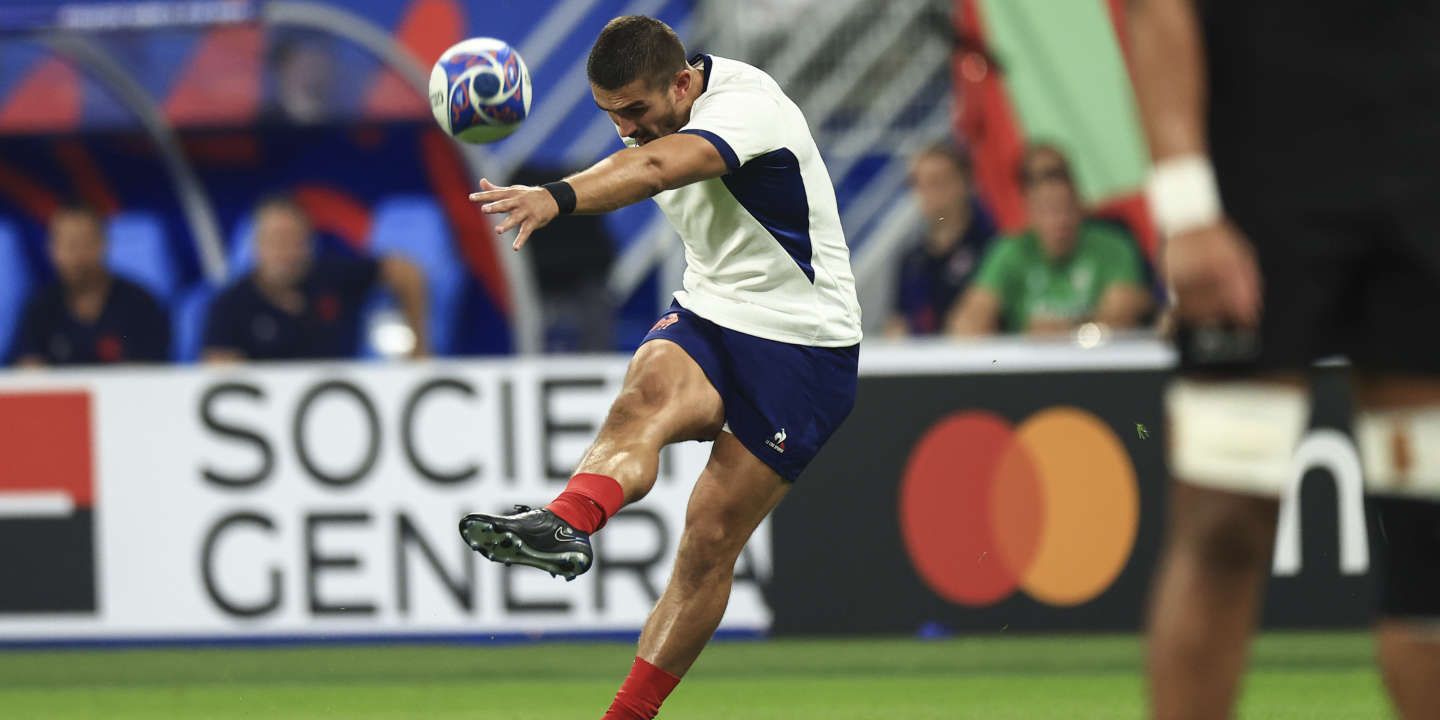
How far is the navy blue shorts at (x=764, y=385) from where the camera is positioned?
5.81 meters

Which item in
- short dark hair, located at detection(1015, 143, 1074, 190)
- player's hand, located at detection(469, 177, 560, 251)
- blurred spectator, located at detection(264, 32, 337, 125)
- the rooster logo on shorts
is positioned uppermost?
blurred spectator, located at detection(264, 32, 337, 125)

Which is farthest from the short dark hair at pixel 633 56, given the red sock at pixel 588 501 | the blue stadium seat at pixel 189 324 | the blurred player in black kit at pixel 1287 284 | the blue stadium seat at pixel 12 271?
the blue stadium seat at pixel 12 271

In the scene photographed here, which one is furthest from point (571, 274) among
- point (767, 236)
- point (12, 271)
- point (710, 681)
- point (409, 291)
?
point (767, 236)

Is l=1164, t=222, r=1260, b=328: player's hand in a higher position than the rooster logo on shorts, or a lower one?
higher

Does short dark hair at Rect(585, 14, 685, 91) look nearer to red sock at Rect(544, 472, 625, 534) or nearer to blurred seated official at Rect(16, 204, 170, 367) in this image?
red sock at Rect(544, 472, 625, 534)

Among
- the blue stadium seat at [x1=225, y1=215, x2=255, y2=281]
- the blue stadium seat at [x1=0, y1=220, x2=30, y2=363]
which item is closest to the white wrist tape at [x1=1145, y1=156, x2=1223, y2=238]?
the blue stadium seat at [x1=225, y1=215, x2=255, y2=281]

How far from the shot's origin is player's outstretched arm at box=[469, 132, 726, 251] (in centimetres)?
498

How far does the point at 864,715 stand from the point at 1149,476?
268 cm

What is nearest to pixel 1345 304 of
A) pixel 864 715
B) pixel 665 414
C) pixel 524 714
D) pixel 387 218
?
pixel 665 414

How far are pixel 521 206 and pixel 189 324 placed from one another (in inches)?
335

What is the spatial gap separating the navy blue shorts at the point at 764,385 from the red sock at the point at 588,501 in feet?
1.95

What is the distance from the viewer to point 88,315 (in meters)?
11.1

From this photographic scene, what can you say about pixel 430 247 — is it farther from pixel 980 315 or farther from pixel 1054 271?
pixel 1054 271

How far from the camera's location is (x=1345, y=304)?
3.19 m
